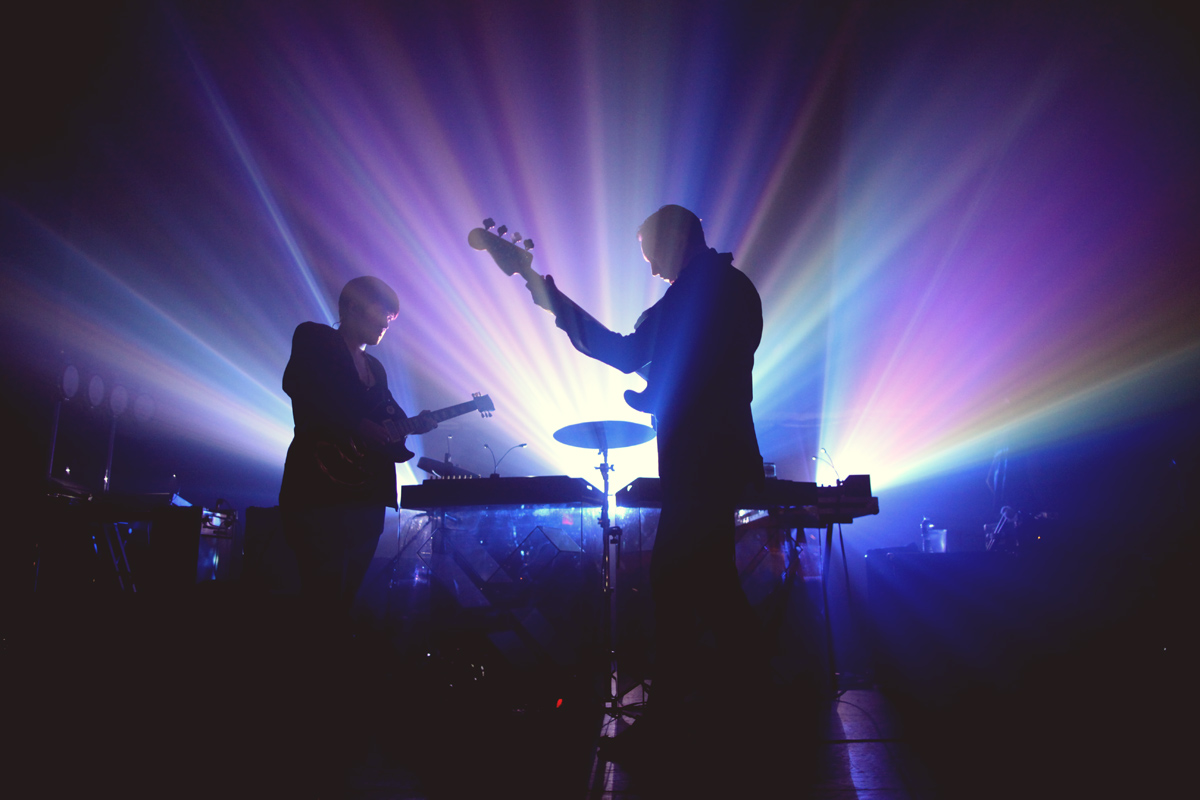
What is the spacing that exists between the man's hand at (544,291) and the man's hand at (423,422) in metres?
1.11

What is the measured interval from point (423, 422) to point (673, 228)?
5.02ft

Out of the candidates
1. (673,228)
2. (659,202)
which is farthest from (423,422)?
(659,202)

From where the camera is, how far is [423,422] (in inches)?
107

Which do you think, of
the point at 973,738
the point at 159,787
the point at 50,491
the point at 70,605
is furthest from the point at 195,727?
the point at 973,738

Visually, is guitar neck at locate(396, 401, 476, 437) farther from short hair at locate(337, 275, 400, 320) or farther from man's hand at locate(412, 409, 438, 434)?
short hair at locate(337, 275, 400, 320)

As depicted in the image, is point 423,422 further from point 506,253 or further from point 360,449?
point 506,253

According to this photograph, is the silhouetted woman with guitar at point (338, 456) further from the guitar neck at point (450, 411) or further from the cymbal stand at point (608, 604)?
the cymbal stand at point (608, 604)

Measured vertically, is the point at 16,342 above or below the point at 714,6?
below

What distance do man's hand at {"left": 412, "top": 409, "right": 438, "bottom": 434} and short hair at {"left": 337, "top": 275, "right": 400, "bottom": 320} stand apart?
1.83ft

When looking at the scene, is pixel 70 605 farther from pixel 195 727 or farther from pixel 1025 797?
pixel 1025 797

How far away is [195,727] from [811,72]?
543 centimetres

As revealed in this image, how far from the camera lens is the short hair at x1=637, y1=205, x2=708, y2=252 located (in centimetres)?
193

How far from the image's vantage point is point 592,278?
230 inches

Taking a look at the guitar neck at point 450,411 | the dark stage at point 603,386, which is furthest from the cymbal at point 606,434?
the guitar neck at point 450,411
